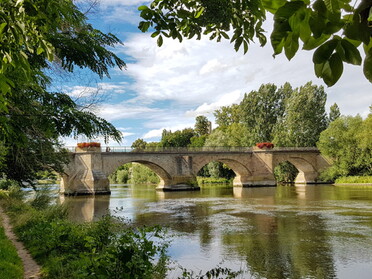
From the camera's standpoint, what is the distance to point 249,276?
841cm

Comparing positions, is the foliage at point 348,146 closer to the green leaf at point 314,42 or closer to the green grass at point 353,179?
the green grass at point 353,179

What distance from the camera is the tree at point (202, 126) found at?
250 feet

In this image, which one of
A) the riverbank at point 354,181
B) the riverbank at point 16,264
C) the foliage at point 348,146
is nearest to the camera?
the riverbank at point 16,264

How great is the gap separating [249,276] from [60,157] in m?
11.0

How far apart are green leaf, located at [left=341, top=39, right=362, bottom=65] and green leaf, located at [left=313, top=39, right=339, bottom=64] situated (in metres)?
0.02

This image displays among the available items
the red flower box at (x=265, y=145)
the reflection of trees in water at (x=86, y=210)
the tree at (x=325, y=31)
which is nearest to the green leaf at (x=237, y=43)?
the tree at (x=325, y=31)

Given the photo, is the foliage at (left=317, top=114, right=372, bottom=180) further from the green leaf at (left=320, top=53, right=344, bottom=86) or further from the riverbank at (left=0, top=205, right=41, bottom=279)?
the green leaf at (left=320, top=53, right=344, bottom=86)

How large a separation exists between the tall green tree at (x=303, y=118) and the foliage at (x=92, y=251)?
39.5m

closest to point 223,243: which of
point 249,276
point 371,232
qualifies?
point 249,276

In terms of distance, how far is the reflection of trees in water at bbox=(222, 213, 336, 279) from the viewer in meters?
8.79

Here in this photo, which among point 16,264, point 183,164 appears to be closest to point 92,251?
point 16,264

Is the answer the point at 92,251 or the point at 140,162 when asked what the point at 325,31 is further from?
the point at 140,162

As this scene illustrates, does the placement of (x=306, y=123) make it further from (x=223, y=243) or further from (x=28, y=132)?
(x=28, y=132)

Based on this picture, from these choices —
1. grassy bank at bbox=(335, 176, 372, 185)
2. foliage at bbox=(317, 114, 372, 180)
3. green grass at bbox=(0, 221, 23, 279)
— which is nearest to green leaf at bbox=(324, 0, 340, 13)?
green grass at bbox=(0, 221, 23, 279)
